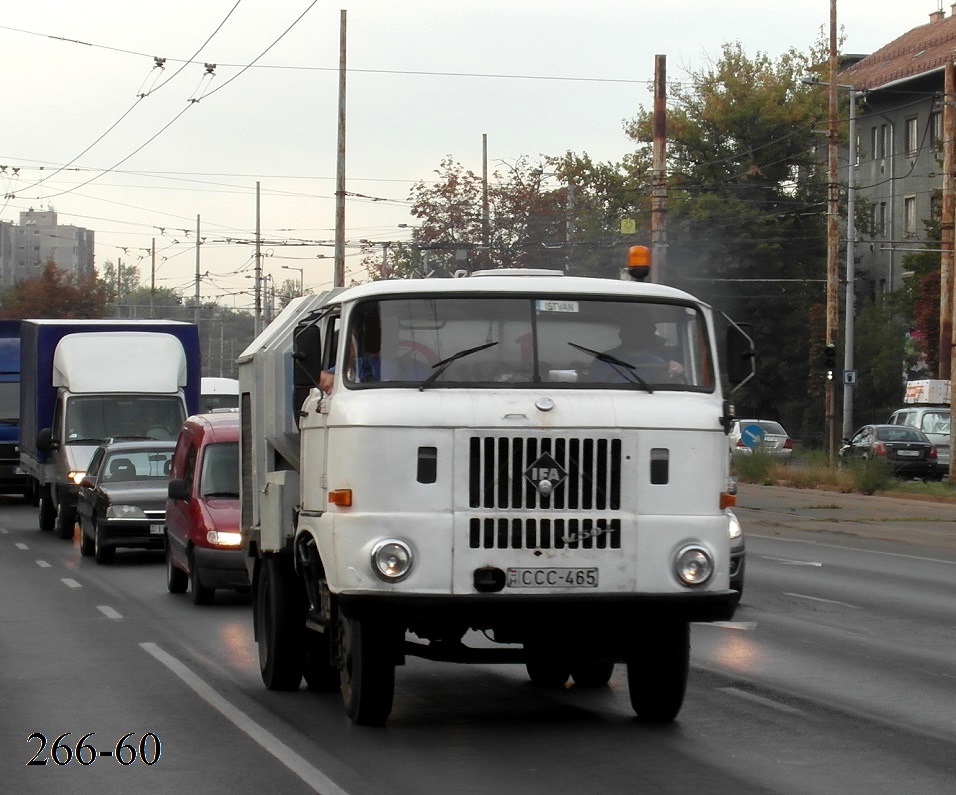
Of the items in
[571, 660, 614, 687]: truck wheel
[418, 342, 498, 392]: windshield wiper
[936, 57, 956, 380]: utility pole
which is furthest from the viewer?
[936, 57, 956, 380]: utility pole

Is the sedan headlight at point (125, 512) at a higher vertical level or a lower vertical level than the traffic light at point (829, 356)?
lower

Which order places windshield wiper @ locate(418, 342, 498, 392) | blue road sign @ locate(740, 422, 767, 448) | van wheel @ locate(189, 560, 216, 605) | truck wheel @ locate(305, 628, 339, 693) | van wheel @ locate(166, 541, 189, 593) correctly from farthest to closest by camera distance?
blue road sign @ locate(740, 422, 767, 448), van wheel @ locate(166, 541, 189, 593), van wheel @ locate(189, 560, 216, 605), truck wheel @ locate(305, 628, 339, 693), windshield wiper @ locate(418, 342, 498, 392)

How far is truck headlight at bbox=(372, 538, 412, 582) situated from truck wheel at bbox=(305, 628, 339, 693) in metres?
2.15

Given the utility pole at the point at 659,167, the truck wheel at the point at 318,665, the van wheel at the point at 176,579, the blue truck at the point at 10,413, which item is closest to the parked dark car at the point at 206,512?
the van wheel at the point at 176,579

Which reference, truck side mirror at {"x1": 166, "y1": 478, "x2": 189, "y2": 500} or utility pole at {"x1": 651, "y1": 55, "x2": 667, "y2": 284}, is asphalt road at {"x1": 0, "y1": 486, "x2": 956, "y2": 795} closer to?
truck side mirror at {"x1": 166, "y1": 478, "x2": 189, "y2": 500}

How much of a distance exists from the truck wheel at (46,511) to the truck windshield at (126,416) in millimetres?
1321

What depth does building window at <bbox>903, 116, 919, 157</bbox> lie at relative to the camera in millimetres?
71125

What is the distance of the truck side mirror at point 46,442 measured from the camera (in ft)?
91.6

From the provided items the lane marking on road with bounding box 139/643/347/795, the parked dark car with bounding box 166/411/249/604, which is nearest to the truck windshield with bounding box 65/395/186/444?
the parked dark car with bounding box 166/411/249/604

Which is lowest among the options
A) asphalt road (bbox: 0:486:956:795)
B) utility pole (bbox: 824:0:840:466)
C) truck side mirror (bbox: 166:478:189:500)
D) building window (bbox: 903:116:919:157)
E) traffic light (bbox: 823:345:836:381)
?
asphalt road (bbox: 0:486:956:795)

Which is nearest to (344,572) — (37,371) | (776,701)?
(776,701)

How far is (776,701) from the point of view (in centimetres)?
1046

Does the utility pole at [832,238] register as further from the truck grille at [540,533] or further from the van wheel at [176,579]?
the truck grille at [540,533]

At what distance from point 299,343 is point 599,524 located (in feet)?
6.50
